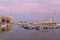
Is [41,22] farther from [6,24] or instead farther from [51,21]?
[6,24]

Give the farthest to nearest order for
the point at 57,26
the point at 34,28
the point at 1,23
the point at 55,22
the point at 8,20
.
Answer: the point at 55,22 < the point at 57,26 < the point at 34,28 < the point at 8,20 < the point at 1,23

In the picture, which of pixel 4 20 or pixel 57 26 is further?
pixel 57 26

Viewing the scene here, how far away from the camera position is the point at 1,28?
170 feet

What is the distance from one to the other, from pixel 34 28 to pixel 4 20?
12476 mm

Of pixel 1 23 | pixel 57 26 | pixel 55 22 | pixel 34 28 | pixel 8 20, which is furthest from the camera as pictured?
pixel 55 22

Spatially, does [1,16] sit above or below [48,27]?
above

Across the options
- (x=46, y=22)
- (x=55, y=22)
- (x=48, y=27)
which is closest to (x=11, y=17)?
(x=48, y=27)

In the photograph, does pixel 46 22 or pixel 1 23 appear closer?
pixel 1 23

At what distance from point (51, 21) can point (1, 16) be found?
23594 mm

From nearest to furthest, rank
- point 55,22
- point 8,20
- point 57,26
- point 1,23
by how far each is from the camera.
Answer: point 1,23 < point 8,20 < point 57,26 < point 55,22

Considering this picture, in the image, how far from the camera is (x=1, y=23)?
50.5 m

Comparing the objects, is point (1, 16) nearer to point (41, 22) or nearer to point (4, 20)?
point (4, 20)

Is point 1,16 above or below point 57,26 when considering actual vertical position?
above

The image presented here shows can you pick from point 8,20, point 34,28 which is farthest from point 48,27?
point 8,20
